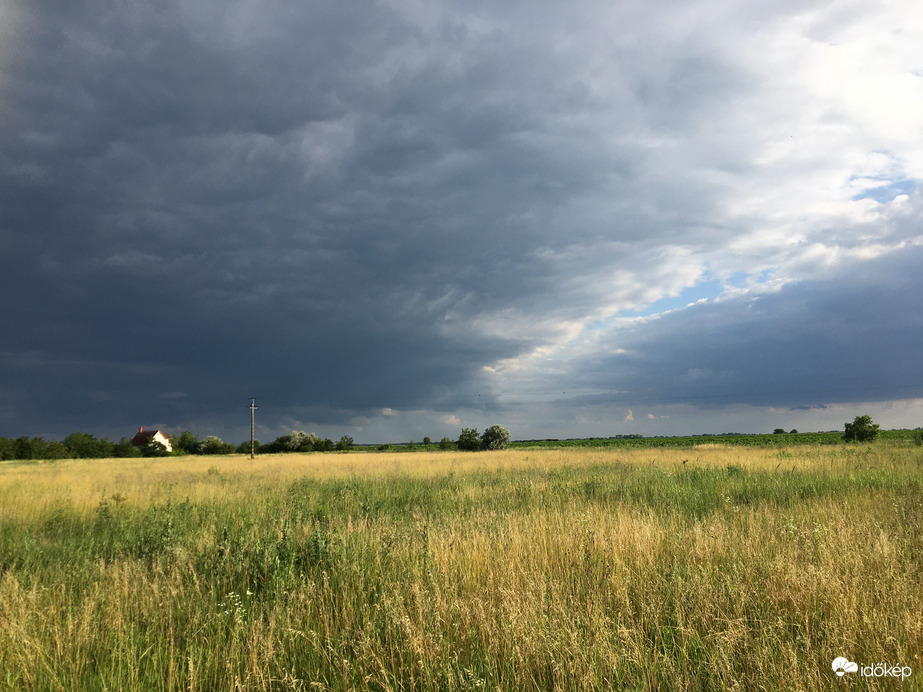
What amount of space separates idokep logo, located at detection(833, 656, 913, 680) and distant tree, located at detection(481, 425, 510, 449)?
221ft

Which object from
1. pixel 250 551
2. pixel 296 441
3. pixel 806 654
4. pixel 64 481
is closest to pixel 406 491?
pixel 250 551

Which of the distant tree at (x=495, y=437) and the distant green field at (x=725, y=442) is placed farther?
the distant tree at (x=495, y=437)

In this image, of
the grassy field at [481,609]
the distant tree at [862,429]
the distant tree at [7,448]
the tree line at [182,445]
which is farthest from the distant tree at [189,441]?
the distant tree at [862,429]

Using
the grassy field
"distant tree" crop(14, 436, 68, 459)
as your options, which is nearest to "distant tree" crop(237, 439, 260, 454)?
"distant tree" crop(14, 436, 68, 459)

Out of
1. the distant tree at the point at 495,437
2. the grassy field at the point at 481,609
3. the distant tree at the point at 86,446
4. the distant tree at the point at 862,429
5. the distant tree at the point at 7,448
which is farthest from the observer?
the distant tree at the point at 86,446

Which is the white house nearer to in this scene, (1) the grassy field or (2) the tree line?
(2) the tree line

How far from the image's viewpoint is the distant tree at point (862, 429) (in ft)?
160

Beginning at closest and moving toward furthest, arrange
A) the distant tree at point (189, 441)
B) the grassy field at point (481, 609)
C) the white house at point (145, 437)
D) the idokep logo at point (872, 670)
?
the idokep logo at point (872, 670)
the grassy field at point (481, 609)
the distant tree at point (189, 441)
the white house at point (145, 437)

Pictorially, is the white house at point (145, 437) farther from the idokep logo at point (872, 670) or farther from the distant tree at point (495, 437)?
the idokep logo at point (872, 670)

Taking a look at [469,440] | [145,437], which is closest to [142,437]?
[145,437]

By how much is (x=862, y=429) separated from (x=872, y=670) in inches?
2440

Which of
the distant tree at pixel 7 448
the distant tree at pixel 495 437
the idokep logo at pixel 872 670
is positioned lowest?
the distant tree at pixel 495 437

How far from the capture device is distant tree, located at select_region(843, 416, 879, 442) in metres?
48.7

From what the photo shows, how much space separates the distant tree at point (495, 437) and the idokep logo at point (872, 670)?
2655 inches
